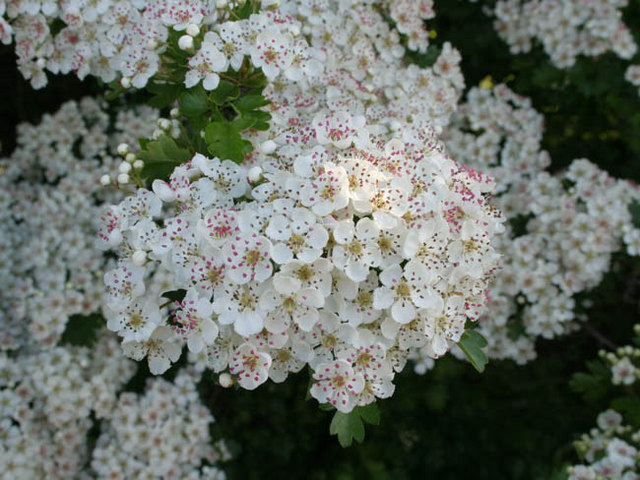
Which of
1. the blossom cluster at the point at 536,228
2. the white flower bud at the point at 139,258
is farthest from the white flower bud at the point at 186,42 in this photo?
the blossom cluster at the point at 536,228

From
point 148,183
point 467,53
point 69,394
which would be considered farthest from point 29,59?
point 467,53

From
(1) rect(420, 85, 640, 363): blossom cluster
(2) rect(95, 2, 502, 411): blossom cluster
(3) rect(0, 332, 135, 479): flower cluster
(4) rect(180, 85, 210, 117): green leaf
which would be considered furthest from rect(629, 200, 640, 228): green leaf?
(3) rect(0, 332, 135, 479): flower cluster

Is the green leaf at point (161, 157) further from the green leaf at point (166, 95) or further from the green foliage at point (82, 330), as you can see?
the green foliage at point (82, 330)

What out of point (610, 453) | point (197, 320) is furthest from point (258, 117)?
point (610, 453)

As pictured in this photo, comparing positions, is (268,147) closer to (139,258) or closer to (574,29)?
(139,258)

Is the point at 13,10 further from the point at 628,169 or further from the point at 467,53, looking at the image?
the point at 628,169

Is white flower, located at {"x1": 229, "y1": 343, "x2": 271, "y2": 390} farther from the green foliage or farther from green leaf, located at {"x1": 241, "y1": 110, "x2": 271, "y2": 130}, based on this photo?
the green foliage
